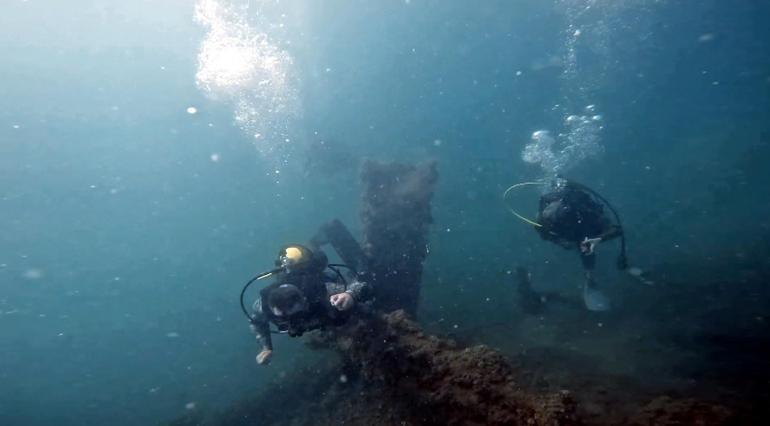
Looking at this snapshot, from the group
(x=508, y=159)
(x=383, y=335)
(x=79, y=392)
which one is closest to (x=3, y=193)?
(x=79, y=392)

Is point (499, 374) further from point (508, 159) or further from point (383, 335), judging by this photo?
point (508, 159)

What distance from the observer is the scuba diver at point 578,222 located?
311 inches

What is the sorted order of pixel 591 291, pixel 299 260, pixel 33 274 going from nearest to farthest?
pixel 299 260, pixel 591 291, pixel 33 274

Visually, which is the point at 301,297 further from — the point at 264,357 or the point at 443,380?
the point at 443,380

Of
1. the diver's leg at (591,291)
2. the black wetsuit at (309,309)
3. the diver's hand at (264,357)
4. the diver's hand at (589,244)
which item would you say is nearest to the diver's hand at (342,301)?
the black wetsuit at (309,309)

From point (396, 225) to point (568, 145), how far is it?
5101 centimetres

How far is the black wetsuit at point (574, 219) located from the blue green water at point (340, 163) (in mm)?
5292

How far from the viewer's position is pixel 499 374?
380 cm

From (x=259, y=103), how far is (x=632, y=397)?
31.3 metres

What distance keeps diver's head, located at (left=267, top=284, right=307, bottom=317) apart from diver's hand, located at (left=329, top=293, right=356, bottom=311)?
0.38 metres

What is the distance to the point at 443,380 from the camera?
4.16 meters

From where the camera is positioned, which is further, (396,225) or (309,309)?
(396,225)

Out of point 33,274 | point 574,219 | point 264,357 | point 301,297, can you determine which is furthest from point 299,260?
point 33,274

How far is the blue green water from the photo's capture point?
27656 millimetres
